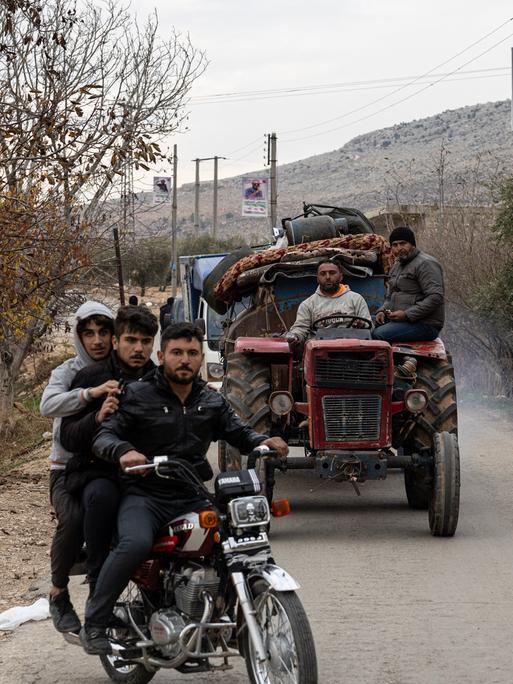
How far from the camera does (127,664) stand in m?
5.98

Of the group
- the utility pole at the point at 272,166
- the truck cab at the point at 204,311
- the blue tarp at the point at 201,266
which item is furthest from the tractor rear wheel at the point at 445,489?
the utility pole at the point at 272,166

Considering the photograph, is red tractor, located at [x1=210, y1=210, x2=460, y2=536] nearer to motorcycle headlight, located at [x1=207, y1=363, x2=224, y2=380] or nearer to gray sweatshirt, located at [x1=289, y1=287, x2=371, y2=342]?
gray sweatshirt, located at [x1=289, y1=287, x2=371, y2=342]

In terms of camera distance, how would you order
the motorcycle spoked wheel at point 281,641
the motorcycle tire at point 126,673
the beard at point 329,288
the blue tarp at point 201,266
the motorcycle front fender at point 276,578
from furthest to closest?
the blue tarp at point 201,266, the beard at point 329,288, the motorcycle tire at point 126,673, the motorcycle front fender at point 276,578, the motorcycle spoked wheel at point 281,641

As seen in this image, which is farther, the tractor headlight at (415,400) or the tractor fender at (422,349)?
the tractor fender at (422,349)

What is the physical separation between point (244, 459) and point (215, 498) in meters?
5.19

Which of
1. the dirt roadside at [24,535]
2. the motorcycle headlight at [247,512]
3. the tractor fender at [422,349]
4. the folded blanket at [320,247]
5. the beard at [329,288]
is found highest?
the folded blanket at [320,247]

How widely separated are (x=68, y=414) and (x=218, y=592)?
1264 mm

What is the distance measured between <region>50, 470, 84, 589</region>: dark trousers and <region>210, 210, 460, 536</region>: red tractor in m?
4.25

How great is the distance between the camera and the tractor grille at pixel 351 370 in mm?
10594

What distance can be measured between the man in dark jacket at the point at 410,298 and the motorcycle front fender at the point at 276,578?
6.37 m

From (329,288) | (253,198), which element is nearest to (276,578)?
(329,288)

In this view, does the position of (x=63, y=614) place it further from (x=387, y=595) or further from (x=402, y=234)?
(x=402, y=234)

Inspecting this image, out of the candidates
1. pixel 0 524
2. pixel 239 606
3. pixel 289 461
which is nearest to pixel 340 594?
pixel 289 461

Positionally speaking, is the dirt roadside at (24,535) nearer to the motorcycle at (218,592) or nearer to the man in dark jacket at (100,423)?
the man in dark jacket at (100,423)
